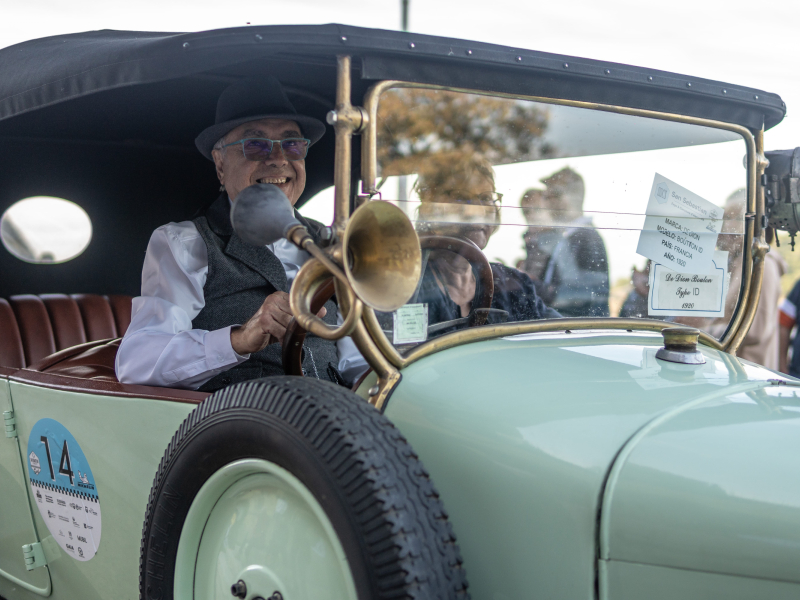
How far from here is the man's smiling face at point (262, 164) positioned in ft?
7.70


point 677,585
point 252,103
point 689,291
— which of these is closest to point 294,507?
point 677,585

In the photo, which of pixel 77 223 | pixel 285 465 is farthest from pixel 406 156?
pixel 77 223

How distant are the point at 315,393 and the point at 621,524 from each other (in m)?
0.55

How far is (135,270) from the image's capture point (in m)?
3.49

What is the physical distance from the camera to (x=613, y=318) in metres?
1.88

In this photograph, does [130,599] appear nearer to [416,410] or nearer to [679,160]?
[416,410]

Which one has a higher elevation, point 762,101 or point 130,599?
point 762,101

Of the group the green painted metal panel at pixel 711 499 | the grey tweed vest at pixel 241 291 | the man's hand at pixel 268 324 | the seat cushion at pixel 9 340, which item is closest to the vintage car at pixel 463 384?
the green painted metal panel at pixel 711 499

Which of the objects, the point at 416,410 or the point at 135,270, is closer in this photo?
the point at 416,410

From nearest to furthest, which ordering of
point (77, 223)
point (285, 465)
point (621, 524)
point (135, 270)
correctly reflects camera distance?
point (621, 524), point (285, 465), point (77, 223), point (135, 270)

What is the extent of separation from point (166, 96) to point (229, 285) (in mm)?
848

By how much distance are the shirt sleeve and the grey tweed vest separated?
1.4 inches

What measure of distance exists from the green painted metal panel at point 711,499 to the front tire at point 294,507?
29 cm

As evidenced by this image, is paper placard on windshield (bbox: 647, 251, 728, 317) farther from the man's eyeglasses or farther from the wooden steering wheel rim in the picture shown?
the man's eyeglasses
